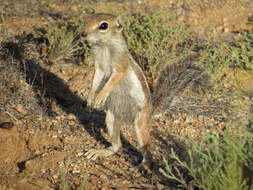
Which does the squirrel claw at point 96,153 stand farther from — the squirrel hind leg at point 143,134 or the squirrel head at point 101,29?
the squirrel head at point 101,29

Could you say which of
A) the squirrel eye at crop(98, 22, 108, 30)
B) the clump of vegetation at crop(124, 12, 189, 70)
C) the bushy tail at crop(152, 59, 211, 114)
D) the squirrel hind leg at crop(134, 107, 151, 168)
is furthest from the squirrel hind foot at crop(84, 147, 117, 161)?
the clump of vegetation at crop(124, 12, 189, 70)

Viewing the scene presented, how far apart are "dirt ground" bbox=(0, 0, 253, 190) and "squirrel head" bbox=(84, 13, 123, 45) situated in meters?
1.37

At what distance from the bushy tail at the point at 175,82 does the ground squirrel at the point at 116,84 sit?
291mm

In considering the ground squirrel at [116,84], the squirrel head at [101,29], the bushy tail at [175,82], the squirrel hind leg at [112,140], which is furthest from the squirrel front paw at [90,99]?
the bushy tail at [175,82]

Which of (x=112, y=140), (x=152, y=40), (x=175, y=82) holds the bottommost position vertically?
(x=112, y=140)

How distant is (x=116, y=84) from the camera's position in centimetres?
377

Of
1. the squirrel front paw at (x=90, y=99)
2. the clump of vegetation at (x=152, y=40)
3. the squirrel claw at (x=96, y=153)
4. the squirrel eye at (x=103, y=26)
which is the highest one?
the squirrel eye at (x=103, y=26)

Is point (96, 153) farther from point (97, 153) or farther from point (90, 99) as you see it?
point (90, 99)

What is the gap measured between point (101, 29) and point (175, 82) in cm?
129

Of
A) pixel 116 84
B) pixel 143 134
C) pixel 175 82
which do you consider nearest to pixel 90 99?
pixel 116 84

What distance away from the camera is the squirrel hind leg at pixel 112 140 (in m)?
4.08

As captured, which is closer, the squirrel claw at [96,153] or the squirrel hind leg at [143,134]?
the squirrel hind leg at [143,134]

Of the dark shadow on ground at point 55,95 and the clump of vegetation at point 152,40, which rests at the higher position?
the clump of vegetation at point 152,40

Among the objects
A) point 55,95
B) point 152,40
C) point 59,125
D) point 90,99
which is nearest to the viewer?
point 90,99
